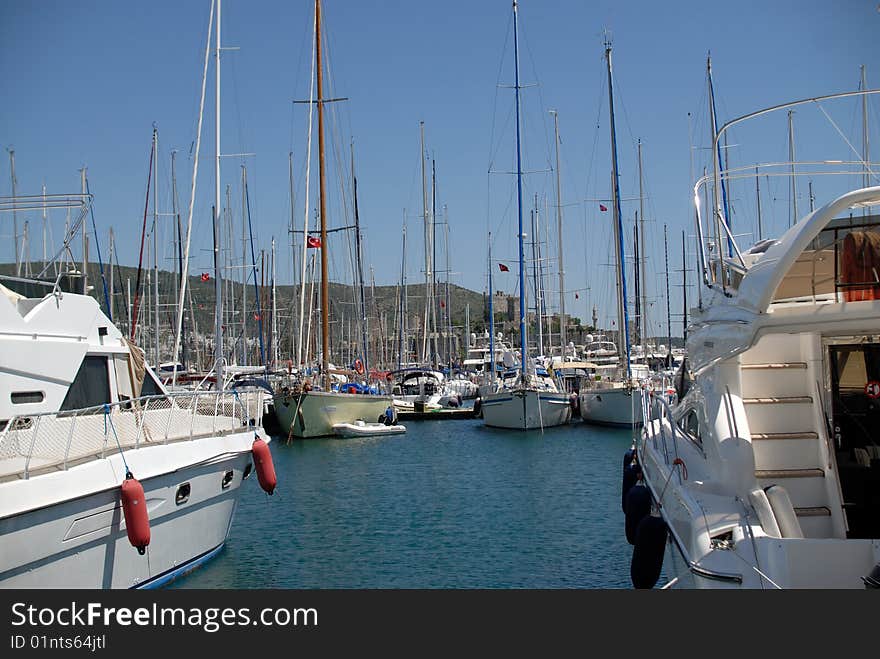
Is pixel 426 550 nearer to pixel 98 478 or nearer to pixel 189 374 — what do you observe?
pixel 98 478

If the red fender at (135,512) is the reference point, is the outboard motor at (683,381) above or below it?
above

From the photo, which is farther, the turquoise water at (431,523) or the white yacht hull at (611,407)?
the white yacht hull at (611,407)

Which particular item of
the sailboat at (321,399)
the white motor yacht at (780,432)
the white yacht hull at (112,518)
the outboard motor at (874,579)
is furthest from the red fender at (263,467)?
the sailboat at (321,399)

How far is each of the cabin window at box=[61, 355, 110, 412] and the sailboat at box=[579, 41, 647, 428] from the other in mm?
27509

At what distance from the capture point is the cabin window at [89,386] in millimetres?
11719

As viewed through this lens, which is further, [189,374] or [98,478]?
[189,374]

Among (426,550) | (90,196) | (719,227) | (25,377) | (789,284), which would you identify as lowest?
(426,550)

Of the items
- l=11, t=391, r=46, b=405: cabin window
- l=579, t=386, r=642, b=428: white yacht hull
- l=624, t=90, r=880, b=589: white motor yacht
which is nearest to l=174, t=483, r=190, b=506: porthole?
l=11, t=391, r=46, b=405: cabin window

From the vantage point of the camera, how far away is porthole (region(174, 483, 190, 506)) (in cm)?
1155

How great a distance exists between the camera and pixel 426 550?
1530cm

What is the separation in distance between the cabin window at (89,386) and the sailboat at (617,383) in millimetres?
27509

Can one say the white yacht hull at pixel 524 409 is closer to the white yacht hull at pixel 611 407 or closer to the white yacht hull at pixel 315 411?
the white yacht hull at pixel 611 407
